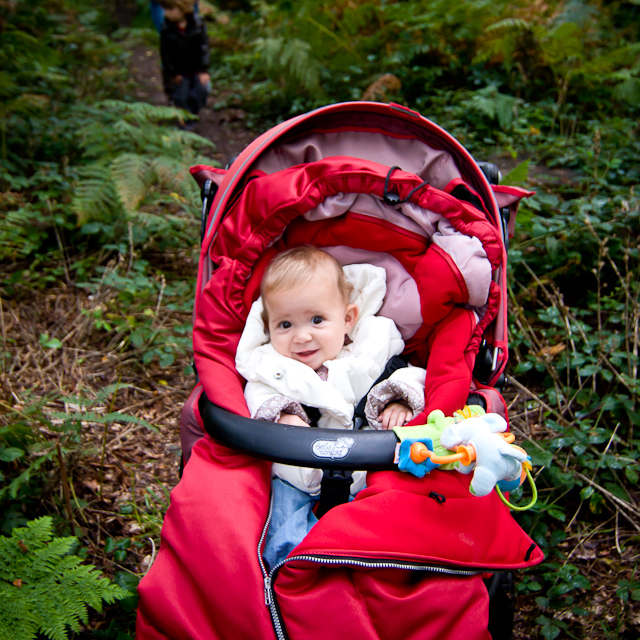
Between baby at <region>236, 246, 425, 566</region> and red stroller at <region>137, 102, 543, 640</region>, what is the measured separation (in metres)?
0.08

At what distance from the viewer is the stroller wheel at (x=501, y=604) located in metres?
1.77

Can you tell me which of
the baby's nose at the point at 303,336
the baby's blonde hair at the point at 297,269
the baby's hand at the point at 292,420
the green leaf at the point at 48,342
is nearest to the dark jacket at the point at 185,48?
the green leaf at the point at 48,342

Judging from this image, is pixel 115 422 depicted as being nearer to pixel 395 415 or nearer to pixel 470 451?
pixel 395 415

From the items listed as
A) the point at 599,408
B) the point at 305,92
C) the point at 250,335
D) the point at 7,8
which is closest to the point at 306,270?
the point at 250,335

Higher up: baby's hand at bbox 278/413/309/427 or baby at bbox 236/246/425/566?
baby at bbox 236/246/425/566

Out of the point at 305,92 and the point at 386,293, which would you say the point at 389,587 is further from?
the point at 305,92

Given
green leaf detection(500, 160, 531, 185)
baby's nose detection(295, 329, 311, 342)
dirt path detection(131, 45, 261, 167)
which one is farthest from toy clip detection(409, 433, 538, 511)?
dirt path detection(131, 45, 261, 167)

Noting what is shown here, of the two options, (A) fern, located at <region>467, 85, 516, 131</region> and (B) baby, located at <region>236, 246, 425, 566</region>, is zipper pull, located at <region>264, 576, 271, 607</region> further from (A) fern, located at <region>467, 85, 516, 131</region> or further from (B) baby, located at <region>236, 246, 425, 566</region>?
(A) fern, located at <region>467, 85, 516, 131</region>

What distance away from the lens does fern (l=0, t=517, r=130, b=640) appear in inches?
59.7

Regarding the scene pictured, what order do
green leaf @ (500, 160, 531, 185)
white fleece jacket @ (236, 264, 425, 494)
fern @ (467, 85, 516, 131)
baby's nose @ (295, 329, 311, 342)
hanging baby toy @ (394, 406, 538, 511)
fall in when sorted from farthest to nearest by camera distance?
fern @ (467, 85, 516, 131), green leaf @ (500, 160, 531, 185), baby's nose @ (295, 329, 311, 342), white fleece jacket @ (236, 264, 425, 494), hanging baby toy @ (394, 406, 538, 511)

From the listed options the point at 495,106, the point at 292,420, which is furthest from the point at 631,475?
the point at 495,106

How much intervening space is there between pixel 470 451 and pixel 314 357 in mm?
821

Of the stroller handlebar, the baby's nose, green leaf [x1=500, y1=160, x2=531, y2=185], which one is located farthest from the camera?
green leaf [x1=500, y1=160, x2=531, y2=185]

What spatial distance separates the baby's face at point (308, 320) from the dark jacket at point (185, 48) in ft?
15.3
